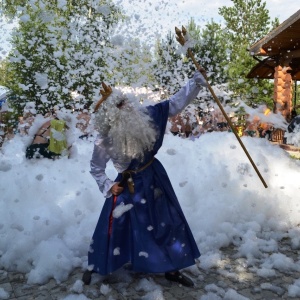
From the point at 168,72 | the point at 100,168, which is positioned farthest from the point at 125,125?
the point at 168,72

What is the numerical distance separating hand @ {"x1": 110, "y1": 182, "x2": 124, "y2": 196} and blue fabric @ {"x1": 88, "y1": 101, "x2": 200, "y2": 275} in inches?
2.7

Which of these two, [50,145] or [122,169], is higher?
[50,145]

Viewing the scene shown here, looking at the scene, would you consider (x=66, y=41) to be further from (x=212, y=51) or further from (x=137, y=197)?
(x=212, y=51)

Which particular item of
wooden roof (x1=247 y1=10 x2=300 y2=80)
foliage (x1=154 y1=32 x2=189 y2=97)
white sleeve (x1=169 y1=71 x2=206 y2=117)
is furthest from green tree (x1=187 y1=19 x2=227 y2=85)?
white sleeve (x1=169 y1=71 x2=206 y2=117)

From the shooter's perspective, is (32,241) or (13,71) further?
(13,71)

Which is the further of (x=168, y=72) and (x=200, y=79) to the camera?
(x=168, y=72)

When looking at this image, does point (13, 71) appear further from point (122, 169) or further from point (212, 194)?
point (122, 169)

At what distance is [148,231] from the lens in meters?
3.31

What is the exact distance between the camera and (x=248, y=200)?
18.1 feet

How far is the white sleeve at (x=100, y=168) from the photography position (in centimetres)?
340

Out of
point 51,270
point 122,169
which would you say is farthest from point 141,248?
point 51,270

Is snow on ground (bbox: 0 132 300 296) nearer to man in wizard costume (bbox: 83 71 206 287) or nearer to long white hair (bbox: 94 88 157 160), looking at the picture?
man in wizard costume (bbox: 83 71 206 287)

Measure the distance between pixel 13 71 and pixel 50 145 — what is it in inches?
433

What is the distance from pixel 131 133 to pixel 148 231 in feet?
2.76
